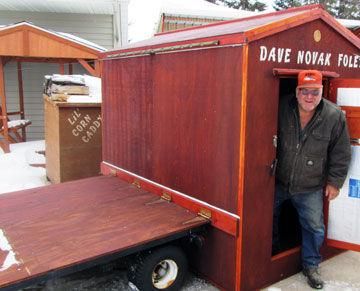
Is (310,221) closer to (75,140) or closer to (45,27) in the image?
(75,140)

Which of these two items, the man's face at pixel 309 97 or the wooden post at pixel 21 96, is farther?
the wooden post at pixel 21 96

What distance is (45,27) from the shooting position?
38.9ft

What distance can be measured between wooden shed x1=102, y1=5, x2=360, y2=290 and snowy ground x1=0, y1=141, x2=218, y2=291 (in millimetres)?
547

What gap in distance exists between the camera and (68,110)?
596cm

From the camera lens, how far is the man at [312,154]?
333 cm

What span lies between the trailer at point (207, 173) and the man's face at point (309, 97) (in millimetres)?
173

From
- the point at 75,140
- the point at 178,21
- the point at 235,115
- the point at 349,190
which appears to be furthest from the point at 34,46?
the point at 349,190

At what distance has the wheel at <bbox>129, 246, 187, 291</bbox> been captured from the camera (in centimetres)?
322

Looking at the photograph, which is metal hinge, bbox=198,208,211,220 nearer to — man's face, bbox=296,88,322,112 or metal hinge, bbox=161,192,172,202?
metal hinge, bbox=161,192,172,202

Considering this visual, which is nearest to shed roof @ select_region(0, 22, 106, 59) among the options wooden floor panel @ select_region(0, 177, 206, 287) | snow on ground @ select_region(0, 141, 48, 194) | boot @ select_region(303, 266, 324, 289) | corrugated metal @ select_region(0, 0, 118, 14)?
corrugated metal @ select_region(0, 0, 118, 14)

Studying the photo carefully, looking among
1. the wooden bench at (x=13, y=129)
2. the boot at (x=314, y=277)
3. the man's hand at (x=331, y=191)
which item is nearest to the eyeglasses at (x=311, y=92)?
the man's hand at (x=331, y=191)

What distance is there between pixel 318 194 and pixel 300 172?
299 mm

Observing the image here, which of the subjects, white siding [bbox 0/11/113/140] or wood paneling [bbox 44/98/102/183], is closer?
wood paneling [bbox 44/98/102/183]

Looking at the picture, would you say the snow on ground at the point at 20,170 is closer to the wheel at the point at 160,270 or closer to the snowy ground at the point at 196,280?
the snowy ground at the point at 196,280
